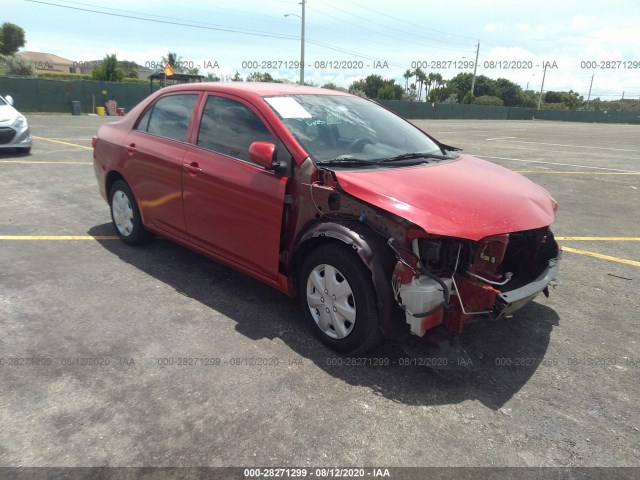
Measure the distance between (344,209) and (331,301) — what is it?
1.98 feet

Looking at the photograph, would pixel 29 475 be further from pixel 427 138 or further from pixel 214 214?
pixel 427 138

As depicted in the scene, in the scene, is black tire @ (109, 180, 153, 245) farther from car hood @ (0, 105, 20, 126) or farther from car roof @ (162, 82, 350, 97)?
car hood @ (0, 105, 20, 126)

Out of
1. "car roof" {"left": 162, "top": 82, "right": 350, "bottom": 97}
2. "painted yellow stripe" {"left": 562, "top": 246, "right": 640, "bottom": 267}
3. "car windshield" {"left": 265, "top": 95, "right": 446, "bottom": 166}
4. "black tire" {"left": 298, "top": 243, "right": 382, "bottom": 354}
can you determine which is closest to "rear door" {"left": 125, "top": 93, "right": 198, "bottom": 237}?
"car roof" {"left": 162, "top": 82, "right": 350, "bottom": 97}

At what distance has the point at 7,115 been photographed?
1034 cm

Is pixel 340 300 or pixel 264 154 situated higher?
pixel 264 154

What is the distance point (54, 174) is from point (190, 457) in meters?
8.05

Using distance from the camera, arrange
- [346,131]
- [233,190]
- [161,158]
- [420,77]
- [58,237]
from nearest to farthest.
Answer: [233,190] → [346,131] → [161,158] → [58,237] → [420,77]

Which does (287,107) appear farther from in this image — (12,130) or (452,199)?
(12,130)

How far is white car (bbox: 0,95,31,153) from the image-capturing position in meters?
10.1

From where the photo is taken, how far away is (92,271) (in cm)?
446

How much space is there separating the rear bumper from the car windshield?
1.28 metres

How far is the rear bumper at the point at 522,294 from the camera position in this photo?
9.17 feet

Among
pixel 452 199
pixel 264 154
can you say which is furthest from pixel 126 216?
pixel 452 199

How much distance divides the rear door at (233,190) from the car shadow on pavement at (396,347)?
0.39m
